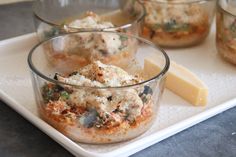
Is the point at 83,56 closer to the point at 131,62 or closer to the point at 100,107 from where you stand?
the point at 131,62

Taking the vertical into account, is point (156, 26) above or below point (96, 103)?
below

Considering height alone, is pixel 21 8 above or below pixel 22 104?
below

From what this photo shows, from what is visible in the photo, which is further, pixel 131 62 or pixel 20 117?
pixel 131 62

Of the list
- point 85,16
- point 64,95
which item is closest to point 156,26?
point 85,16

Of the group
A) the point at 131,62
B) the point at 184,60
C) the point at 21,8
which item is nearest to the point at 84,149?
the point at 131,62

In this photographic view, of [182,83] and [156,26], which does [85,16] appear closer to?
[156,26]

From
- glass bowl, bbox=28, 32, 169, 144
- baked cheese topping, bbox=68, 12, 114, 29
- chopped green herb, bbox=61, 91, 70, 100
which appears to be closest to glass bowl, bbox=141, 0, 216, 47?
baked cheese topping, bbox=68, 12, 114, 29

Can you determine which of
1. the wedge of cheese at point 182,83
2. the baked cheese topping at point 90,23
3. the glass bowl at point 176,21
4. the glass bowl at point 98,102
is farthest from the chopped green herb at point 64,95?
the glass bowl at point 176,21
